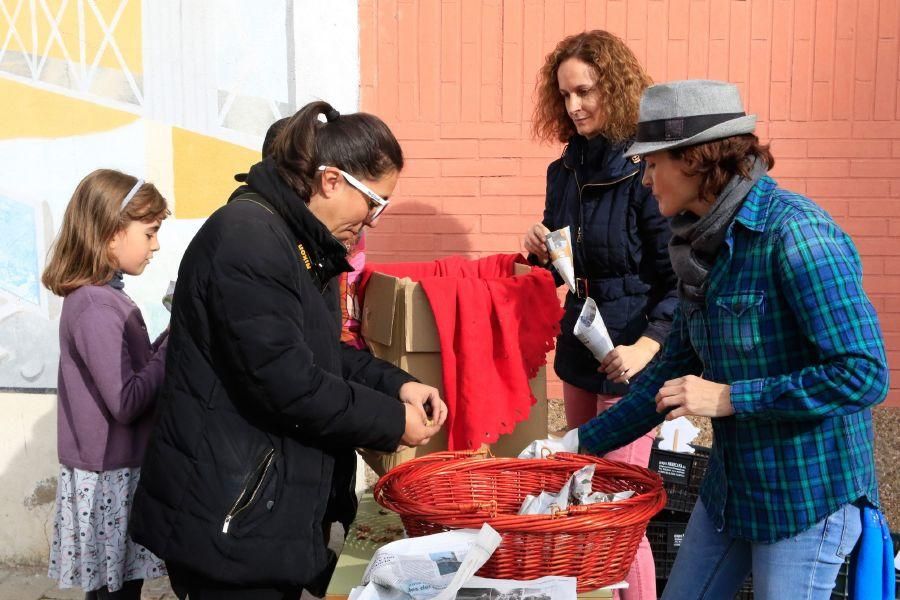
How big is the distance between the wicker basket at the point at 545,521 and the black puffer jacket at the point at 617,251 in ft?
2.69

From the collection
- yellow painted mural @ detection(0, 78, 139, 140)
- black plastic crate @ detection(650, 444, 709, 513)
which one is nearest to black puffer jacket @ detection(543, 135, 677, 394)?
black plastic crate @ detection(650, 444, 709, 513)

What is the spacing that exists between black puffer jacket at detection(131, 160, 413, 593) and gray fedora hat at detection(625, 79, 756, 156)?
0.81m

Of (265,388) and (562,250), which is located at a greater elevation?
(562,250)

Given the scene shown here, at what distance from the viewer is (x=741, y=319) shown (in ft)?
7.16

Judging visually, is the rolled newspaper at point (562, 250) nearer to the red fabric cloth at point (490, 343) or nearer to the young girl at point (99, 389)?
the red fabric cloth at point (490, 343)

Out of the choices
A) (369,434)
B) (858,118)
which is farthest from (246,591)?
(858,118)

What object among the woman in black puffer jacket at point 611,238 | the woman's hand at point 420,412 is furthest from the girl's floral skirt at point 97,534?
the woman in black puffer jacket at point 611,238

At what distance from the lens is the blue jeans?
2.15 meters

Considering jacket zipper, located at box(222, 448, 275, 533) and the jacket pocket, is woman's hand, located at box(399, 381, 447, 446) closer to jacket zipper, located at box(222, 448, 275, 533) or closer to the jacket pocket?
jacket zipper, located at box(222, 448, 275, 533)

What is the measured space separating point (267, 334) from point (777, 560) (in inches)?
50.2

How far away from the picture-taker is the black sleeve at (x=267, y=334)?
2.03m

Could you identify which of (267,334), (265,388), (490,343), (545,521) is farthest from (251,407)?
(490,343)

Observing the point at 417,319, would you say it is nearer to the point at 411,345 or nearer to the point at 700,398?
the point at 411,345

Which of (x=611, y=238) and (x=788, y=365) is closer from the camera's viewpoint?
(x=788, y=365)
